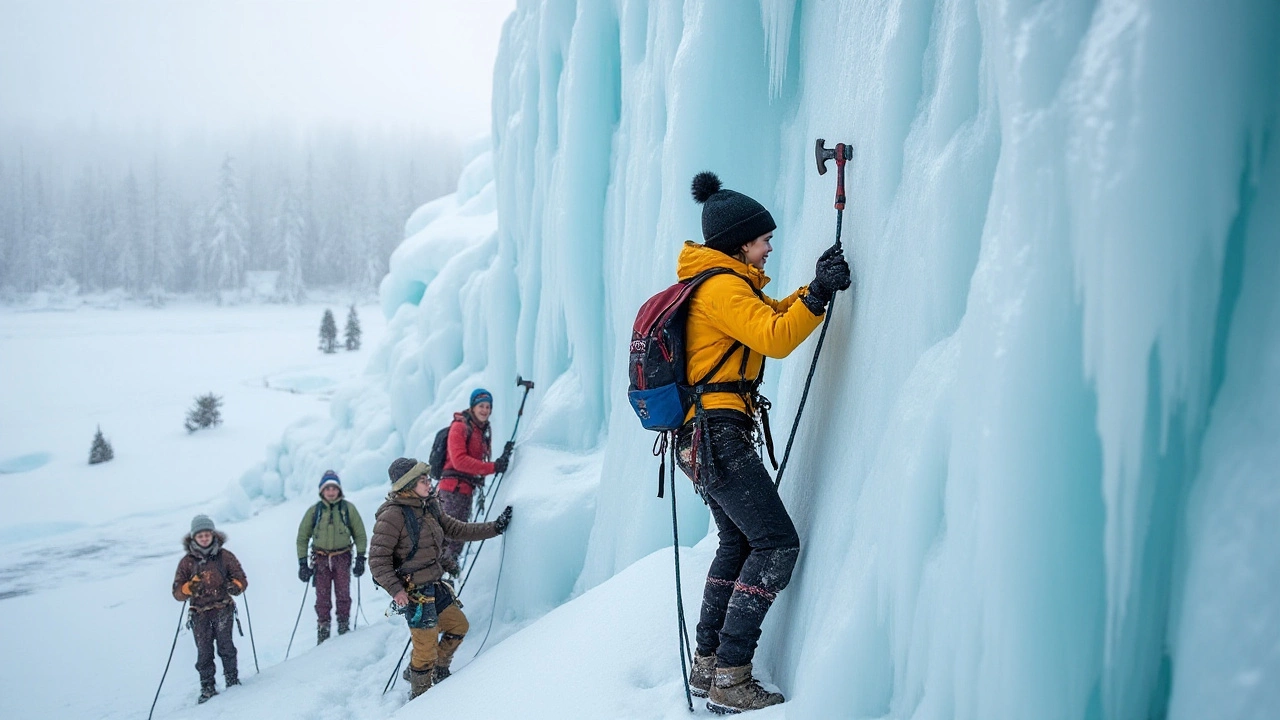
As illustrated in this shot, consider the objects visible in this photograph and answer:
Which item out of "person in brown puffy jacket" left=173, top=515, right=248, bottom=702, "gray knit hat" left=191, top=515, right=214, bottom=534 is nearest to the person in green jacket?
"person in brown puffy jacket" left=173, top=515, right=248, bottom=702

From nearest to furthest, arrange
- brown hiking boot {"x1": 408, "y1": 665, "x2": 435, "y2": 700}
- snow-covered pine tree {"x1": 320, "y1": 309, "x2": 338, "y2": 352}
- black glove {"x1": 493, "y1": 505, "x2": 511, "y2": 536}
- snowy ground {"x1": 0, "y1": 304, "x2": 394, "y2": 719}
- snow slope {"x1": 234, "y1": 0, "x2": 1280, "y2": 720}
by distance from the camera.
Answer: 1. snow slope {"x1": 234, "y1": 0, "x2": 1280, "y2": 720}
2. brown hiking boot {"x1": 408, "y1": 665, "x2": 435, "y2": 700}
3. black glove {"x1": 493, "y1": 505, "x2": 511, "y2": 536}
4. snowy ground {"x1": 0, "y1": 304, "x2": 394, "y2": 719}
5. snow-covered pine tree {"x1": 320, "y1": 309, "x2": 338, "y2": 352}

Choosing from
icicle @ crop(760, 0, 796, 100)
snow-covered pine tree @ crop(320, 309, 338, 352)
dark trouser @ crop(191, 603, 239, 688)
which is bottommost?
snow-covered pine tree @ crop(320, 309, 338, 352)

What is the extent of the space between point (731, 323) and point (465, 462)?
153 inches

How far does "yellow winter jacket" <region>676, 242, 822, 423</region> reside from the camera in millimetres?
2203

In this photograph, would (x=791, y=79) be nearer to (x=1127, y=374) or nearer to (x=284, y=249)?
(x=1127, y=374)

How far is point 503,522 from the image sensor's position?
5418mm

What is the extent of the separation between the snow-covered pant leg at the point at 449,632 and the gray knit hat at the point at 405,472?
838 millimetres

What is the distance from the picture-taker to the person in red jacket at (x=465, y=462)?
18.9ft

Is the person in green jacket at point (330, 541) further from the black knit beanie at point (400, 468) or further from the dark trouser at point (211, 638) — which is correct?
the black knit beanie at point (400, 468)

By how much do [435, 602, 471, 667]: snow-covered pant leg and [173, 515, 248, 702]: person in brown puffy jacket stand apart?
166cm

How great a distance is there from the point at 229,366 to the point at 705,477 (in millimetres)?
31152

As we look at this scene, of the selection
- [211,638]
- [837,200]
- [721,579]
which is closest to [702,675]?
[721,579]

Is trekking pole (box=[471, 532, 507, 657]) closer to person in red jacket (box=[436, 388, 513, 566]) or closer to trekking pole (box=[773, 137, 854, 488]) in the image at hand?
person in red jacket (box=[436, 388, 513, 566])

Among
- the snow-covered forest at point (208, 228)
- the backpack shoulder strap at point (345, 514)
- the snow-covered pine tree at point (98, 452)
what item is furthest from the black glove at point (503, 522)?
the snow-covered forest at point (208, 228)
